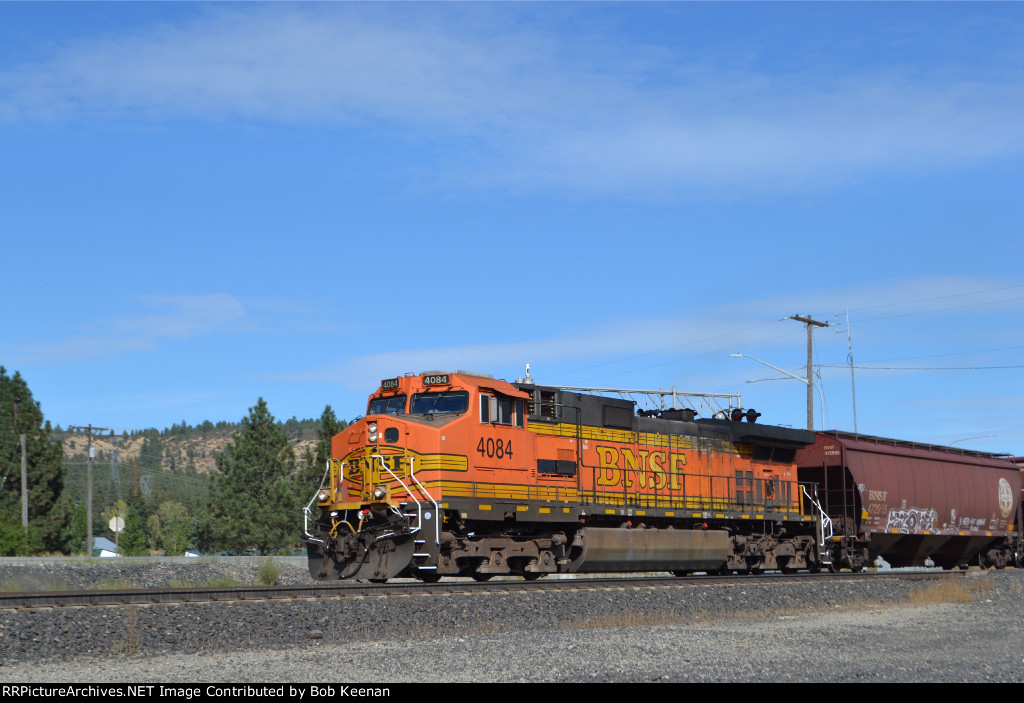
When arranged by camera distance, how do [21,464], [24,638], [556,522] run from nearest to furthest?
[24,638] < [556,522] < [21,464]

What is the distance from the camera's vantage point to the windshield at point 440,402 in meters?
19.4

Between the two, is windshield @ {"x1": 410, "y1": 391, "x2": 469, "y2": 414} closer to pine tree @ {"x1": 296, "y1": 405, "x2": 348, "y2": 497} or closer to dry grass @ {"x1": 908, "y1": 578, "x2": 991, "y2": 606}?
dry grass @ {"x1": 908, "y1": 578, "x2": 991, "y2": 606}

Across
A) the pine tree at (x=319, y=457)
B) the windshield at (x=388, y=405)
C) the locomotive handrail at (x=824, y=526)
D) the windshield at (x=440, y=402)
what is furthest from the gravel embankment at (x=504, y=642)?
the pine tree at (x=319, y=457)

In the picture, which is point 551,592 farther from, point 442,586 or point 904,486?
point 904,486

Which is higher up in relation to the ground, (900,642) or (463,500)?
(463,500)

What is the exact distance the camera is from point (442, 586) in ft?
57.7

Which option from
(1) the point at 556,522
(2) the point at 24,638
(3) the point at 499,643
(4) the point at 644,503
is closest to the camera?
(2) the point at 24,638

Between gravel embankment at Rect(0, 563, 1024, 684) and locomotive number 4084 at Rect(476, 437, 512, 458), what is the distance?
11.6ft

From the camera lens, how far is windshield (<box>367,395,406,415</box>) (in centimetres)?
2008

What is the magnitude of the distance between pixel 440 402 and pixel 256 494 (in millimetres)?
41475

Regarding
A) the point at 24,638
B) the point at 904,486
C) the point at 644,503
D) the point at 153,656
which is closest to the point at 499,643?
the point at 153,656

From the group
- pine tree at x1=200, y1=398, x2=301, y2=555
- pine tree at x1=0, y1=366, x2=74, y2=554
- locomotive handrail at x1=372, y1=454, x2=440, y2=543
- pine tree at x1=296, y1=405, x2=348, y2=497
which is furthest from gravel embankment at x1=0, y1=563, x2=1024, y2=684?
pine tree at x1=0, y1=366, x2=74, y2=554

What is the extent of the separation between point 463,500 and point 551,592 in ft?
8.81
